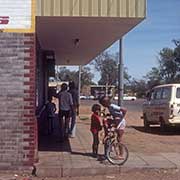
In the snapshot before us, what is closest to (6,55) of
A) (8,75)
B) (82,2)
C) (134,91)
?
(8,75)

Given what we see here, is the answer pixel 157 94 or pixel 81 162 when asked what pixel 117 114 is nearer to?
pixel 81 162

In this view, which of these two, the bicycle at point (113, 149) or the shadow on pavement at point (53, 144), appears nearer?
the bicycle at point (113, 149)

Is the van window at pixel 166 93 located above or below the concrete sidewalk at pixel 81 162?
above

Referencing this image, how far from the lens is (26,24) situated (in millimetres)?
11562

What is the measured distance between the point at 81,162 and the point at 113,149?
767mm

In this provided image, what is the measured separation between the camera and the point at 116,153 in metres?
12.3

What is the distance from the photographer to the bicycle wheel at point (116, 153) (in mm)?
12258

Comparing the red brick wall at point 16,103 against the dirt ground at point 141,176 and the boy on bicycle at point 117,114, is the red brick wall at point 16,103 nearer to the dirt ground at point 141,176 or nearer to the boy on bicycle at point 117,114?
the dirt ground at point 141,176

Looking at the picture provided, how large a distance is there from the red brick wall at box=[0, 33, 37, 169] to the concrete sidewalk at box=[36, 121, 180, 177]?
53cm

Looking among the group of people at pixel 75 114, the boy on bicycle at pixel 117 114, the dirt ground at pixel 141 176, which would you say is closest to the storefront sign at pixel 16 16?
the boy on bicycle at pixel 117 114

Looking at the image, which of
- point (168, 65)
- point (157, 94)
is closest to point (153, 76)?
point (168, 65)

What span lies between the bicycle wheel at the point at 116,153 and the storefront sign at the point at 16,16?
3.10 m

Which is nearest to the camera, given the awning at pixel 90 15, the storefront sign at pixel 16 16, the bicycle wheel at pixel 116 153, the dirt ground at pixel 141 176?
the dirt ground at pixel 141 176

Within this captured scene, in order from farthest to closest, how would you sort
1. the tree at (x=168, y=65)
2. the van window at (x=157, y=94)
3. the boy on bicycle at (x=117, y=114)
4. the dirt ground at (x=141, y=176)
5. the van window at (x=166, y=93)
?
the tree at (x=168, y=65) → the van window at (x=157, y=94) → the van window at (x=166, y=93) → the boy on bicycle at (x=117, y=114) → the dirt ground at (x=141, y=176)
